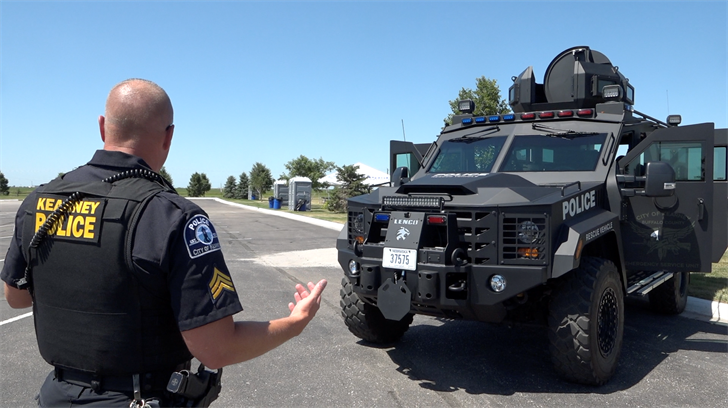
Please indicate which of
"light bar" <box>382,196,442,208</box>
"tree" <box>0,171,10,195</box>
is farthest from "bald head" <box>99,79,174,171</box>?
"tree" <box>0,171,10,195</box>

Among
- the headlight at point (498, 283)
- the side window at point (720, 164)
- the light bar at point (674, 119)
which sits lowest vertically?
the headlight at point (498, 283)

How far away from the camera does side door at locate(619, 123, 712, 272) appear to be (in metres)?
5.75

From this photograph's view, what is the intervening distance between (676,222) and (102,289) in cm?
553

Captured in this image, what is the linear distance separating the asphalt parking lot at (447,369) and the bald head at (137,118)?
276 centimetres

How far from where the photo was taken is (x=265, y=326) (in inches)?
77.9

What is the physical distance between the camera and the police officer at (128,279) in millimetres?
1822

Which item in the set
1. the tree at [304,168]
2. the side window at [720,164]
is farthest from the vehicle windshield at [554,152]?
the tree at [304,168]

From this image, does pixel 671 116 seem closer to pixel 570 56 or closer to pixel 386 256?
pixel 570 56

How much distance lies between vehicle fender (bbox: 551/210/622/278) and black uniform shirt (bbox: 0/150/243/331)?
304cm

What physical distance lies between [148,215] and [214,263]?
0.25 metres

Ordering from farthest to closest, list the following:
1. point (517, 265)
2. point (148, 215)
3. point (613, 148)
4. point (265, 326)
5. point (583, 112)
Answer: point (583, 112), point (613, 148), point (517, 265), point (265, 326), point (148, 215)

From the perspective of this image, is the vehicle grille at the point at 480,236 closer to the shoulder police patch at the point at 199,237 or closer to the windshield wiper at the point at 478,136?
the windshield wiper at the point at 478,136

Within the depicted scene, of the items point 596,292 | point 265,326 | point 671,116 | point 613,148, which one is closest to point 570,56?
point 671,116

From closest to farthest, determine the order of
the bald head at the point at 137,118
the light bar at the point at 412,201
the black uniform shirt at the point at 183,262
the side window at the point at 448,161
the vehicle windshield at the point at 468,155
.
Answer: the black uniform shirt at the point at 183,262 → the bald head at the point at 137,118 → the light bar at the point at 412,201 → the vehicle windshield at the point at 468,155 → the side window at the point at 448,161
